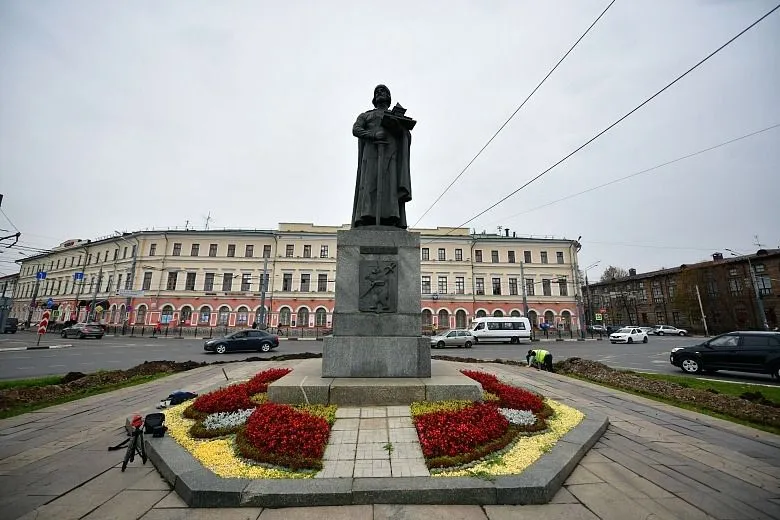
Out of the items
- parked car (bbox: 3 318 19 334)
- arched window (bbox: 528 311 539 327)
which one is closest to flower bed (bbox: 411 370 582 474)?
arched window (bbox: 528 311 539 327)

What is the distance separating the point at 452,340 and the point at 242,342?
16544 mm

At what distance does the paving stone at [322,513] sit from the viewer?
3135mm

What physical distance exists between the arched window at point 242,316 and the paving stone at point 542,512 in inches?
1709

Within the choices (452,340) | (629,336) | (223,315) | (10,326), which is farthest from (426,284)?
(10,326)

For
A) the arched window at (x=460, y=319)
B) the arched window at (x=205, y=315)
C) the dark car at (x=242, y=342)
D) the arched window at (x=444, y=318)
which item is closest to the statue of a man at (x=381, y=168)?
the dark car at (x=242, y=342)

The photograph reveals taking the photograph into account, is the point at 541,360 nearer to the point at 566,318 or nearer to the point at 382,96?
the point at 382,96

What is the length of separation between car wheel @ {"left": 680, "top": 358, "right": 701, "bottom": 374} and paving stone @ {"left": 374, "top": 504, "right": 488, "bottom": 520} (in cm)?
1546

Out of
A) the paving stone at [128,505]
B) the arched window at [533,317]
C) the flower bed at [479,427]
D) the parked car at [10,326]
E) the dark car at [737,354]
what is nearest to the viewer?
the paving stone at [128,505]

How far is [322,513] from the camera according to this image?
126 inches

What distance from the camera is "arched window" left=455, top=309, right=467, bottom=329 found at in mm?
43922

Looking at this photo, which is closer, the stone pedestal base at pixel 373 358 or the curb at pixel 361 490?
the curb at pixel 361 490

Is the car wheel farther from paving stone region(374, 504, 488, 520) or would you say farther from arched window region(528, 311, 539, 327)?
arched window region(528, 311, 539, 327)

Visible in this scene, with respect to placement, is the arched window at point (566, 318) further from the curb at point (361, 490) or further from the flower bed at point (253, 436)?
the flower bed at point (253, 436)

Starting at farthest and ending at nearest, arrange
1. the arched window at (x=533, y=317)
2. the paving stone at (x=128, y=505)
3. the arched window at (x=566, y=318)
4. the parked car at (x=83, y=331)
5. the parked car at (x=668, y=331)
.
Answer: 1. the parked car at (x=668, y=331)
2. the arched window at (x=533, y=317)
3. the arched window at (x=566, y=318)
4. the parked car at (x=83, y=331)
5. the paving stone at (x=128, y=505)
